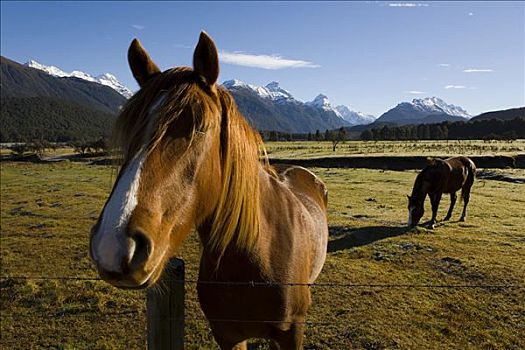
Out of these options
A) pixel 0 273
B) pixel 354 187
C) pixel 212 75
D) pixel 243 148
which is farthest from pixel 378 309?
pixel 354 187

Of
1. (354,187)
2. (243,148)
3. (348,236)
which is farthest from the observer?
(354,187)

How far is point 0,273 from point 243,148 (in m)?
8.75

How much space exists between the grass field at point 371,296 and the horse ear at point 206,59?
4363 millimetres

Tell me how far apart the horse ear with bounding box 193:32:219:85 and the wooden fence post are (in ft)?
4.08

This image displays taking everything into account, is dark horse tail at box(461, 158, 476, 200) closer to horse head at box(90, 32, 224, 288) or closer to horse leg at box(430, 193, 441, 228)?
horse leg at box(430, 193, 441, 228)

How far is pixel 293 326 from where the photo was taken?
2.55 metres

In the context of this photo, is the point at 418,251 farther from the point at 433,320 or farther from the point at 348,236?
the point at 433,320

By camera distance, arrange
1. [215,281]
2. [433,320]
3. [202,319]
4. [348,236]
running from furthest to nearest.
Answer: [348,236]
[202,319]
[433,320]
[215,281]

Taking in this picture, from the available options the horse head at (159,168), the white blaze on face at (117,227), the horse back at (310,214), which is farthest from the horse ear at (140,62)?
the horse back at (310,214)

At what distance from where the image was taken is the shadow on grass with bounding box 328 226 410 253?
30.5 feet

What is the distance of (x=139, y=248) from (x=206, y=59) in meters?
0.92

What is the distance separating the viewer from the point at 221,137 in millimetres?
1923

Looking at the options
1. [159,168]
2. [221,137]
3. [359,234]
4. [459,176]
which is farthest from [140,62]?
[459,176]

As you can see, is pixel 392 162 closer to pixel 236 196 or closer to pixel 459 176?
pixel 459 176
